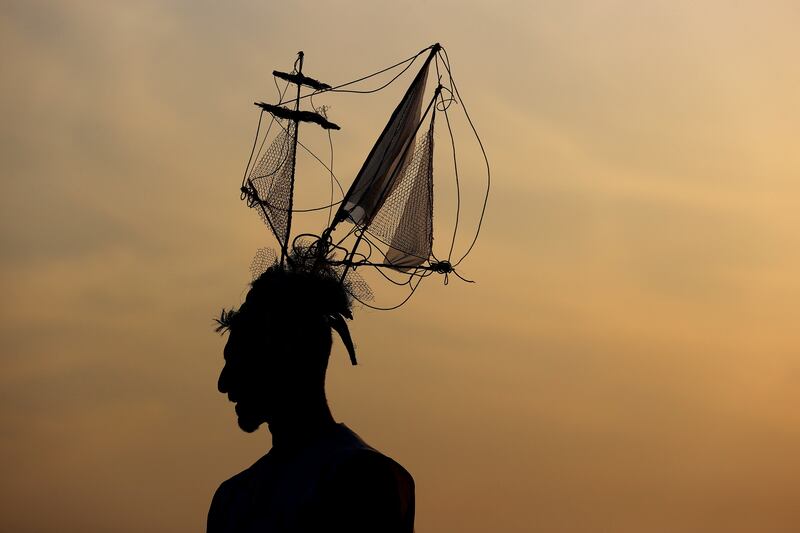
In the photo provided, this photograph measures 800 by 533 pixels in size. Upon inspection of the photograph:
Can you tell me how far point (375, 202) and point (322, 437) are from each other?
1770mm

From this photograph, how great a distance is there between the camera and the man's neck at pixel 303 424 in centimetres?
441

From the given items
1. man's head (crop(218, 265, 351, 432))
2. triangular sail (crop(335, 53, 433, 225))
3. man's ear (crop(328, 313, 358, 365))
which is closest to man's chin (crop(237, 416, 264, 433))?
man's head (crop(218, 265, 351, 432))

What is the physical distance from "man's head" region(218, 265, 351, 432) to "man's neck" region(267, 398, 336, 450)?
23 mm

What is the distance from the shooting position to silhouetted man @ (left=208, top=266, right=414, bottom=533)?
13.6 ft

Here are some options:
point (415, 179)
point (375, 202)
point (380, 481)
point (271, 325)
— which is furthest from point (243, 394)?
point (415, 179)

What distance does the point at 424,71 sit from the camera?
6.30 m

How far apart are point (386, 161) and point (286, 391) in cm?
192

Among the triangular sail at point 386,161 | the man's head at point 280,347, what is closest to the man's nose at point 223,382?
the man's head at point 280,347

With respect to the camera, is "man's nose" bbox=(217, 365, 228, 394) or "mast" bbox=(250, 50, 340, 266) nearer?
"man's nose" bbox=(217, 365, 228, 394)

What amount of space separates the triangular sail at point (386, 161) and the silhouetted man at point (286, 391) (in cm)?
86

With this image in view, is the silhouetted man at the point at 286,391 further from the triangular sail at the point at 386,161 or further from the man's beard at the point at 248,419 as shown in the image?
the triangular sail at the point at 386,161

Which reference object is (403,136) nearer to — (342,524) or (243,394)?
(243,394)

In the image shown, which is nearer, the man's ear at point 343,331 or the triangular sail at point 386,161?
the man's ear at point 343,331

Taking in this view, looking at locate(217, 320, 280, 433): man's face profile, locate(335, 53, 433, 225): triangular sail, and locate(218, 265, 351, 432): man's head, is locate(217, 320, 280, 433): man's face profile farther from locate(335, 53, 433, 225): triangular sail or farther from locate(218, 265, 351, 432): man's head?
locate(335, 53, 433, 225): triangular sail
